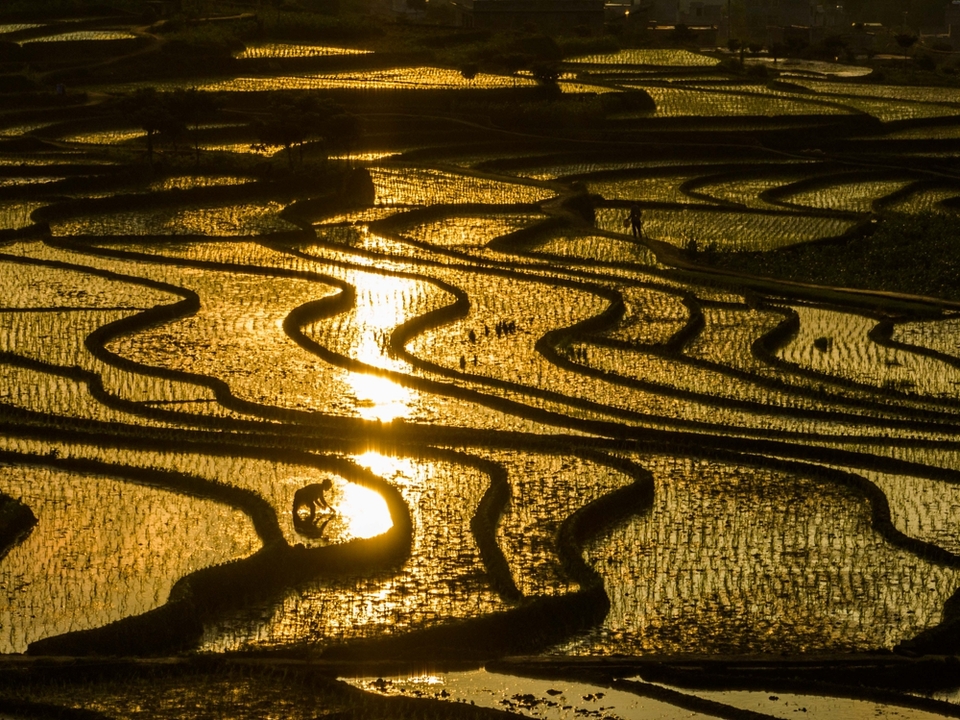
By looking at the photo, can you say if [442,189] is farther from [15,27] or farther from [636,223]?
[15,27]

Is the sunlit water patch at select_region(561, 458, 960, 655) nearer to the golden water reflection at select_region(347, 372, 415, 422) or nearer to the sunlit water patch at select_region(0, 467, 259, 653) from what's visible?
the sunlit water patch at select_region(0, 467, 259, 653)

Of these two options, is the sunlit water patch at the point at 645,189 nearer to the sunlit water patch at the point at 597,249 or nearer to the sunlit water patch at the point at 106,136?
the sunlit water patch at the point at 597,249

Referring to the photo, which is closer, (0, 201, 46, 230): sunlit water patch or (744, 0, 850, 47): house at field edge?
(0, 201, 46, 230): sunlit water patch

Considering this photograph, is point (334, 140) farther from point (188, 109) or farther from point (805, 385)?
point (805, 385)

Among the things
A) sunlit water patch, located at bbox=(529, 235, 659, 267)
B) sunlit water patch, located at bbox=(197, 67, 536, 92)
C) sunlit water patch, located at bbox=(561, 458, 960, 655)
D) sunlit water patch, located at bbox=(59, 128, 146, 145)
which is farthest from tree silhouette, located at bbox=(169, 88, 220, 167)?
sunlit water patch, located at bbox=(561, 458, 960, 655)

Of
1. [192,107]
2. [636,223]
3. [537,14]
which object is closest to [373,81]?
[192,107]

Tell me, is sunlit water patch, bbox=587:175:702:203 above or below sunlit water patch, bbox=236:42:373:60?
below

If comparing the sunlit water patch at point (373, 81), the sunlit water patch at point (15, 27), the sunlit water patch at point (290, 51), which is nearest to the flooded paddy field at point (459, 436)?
the sunlit water patch at point (373, 81)

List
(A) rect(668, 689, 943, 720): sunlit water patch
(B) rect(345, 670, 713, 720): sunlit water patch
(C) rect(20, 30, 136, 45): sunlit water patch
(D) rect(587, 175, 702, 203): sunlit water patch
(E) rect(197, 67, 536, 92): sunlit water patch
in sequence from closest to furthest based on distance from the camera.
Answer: (B) rect(345, 670, 713, 720): sunlit water patch < (A) rect(668, 689, 943, 720): sunlit water patch < (D) rect(587, 175, 702, 203): sunlit water patch < (E) rect(197, 67, 536, 92): sunlit water patch < (C) rect(20, 30, 136, 45): sunlit water patch
